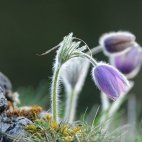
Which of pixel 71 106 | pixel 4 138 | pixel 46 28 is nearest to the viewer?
pixel 4 138

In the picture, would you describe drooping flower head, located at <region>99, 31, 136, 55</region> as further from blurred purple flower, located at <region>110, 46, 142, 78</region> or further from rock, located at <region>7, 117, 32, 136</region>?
rock, located at <region>7, 117, 32, 136</region>

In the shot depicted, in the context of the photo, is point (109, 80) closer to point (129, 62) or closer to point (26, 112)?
point (26, 112)

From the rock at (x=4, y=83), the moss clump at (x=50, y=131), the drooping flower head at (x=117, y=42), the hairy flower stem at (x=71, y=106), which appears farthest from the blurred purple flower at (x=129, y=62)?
the moss clump at (x=50, y=131)

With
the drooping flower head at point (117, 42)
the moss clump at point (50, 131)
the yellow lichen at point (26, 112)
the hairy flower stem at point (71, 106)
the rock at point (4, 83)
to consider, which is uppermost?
the drooping flower head at point (117, 42)

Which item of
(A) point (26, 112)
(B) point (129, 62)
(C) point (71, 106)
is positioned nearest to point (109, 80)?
(A) point (26, 112)

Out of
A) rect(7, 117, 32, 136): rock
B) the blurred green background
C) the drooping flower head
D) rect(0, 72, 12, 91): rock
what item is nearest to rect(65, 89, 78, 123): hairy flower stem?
the drooping flower head

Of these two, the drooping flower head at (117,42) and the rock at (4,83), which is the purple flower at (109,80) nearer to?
the rock at (4,83)

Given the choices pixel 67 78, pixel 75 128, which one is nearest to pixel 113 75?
pixel 75 128

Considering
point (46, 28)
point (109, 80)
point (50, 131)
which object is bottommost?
point (50, 131)
